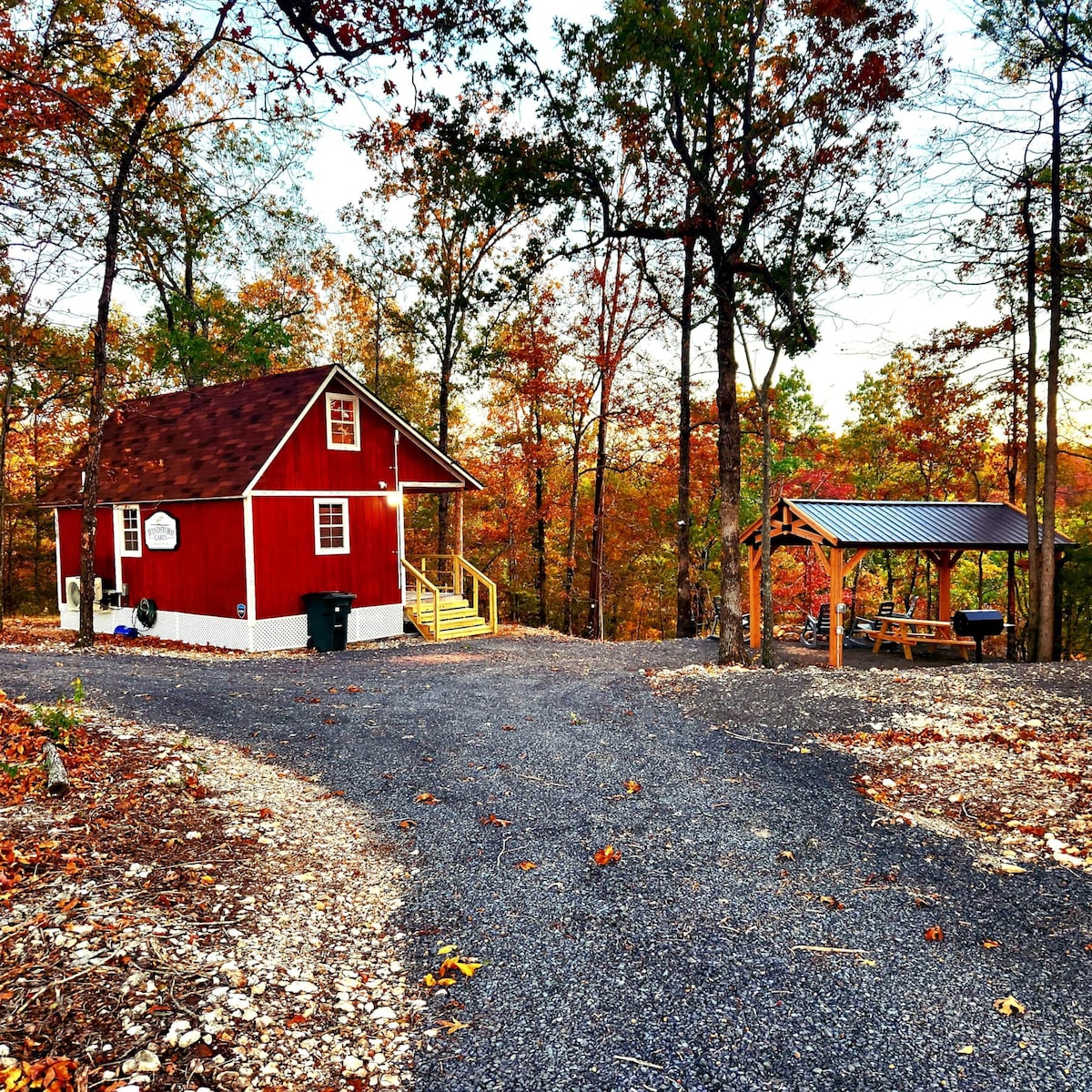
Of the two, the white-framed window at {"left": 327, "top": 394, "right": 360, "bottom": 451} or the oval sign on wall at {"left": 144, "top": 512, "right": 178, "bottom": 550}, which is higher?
the white-framed window at {"left": 327, "top": 394, "right": 360, "bottom": 451}

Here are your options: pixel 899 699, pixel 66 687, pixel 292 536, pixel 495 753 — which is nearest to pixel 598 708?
pixel 495 753

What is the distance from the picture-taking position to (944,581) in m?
17.2

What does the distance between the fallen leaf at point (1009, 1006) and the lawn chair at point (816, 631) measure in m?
14.6

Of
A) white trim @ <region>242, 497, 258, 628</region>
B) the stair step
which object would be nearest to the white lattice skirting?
white trim @ <region>242, 497, 258, 628</region>

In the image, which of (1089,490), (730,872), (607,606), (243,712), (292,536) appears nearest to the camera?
(730,872)

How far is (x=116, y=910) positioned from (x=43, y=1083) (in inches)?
48.7

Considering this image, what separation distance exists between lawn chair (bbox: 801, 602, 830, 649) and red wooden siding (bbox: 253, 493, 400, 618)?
1081cm

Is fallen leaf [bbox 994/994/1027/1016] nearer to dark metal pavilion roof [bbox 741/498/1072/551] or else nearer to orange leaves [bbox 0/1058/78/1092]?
orange leaves [bbox 0/1058/78/1092]

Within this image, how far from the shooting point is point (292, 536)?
50.9 ft

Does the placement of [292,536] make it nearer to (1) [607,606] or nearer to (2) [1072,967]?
(2) [1072,967]

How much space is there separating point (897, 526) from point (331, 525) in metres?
12.9

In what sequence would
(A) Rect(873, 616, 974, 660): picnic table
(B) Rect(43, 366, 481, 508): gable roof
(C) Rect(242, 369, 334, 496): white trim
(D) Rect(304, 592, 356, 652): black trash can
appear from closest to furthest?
(C) Rect(242, 369, 334, 496): white trim < (A) Rect(873, 616, 974, 660): picnic table < (D) Rect(304, 592, 356, 652): black trash can < (B) Rect(43, 366, 481, 508): gable roof

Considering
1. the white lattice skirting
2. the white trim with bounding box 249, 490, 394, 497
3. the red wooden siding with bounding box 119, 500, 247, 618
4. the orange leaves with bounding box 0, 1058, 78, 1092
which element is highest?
the white trim with bounding box 249, 490, 394, 497

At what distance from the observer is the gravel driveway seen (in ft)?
10.1
